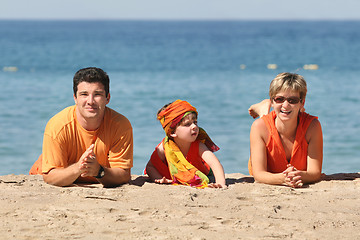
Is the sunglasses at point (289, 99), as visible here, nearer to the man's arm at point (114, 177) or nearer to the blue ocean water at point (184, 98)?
the blue ocean water at point (184, 98)

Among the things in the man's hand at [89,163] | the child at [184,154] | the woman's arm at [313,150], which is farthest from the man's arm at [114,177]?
the woman's arm at [313,150]

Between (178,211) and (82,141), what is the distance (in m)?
1.39

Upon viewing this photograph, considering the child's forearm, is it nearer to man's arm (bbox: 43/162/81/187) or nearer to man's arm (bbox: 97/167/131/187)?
man's arm (bbox: 97/167/131/187)

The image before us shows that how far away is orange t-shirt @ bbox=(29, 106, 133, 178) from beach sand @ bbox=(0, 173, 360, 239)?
267mm

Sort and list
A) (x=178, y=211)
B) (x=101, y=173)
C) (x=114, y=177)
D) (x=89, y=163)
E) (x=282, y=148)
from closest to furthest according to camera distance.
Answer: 1. (x=178, y=211)
2. (x=89, y=163)
3. (x=101, y=173)
4. (x=114, y=177)
5. (x=282, y=148)

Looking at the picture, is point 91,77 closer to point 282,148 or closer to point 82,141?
point 82,141

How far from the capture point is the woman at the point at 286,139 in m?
5.37

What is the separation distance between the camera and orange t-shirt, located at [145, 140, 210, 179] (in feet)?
18.4

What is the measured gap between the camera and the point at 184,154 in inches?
222

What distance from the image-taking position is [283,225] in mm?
4172

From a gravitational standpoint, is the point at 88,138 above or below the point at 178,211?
above

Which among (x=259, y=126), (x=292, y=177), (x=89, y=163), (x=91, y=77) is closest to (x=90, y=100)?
(x=91, y=77)

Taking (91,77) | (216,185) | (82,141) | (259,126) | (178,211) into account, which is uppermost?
(91,77)

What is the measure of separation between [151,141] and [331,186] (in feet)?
21.3
